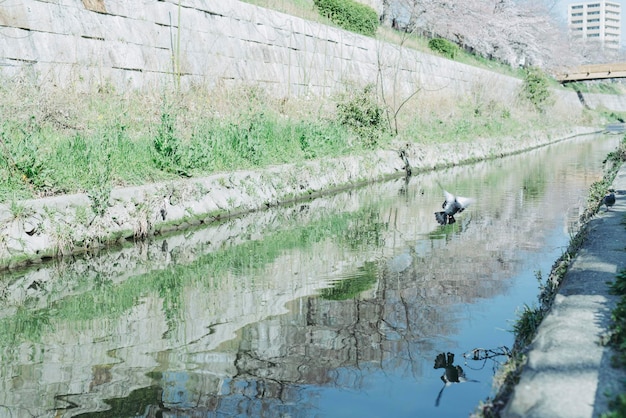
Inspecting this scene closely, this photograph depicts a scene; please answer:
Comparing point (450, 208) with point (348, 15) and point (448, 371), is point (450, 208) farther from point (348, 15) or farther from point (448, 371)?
point (348, 15)

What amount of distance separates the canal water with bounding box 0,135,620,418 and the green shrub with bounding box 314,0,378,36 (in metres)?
15.1

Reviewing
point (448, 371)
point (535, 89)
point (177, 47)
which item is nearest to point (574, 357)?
point (448, 371)

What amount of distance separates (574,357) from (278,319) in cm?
280

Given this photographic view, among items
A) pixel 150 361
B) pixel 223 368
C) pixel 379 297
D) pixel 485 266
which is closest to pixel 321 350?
pixel 223 368

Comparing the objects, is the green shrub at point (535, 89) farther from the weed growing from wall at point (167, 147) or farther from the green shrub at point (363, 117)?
the weed growing from wall at point (167, 147)

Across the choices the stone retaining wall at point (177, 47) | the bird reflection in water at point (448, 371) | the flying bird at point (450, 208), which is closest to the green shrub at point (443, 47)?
the stone retaining wall at point (177, 47)

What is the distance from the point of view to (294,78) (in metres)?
17.8

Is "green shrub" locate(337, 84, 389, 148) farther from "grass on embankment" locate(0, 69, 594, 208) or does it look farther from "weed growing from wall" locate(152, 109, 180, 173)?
"weed growing from wall" locate(152, 109, 180, 173)

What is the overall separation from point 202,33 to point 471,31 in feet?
100

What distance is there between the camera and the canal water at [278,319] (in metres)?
4.07

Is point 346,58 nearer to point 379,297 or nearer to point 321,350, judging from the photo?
point 379,297

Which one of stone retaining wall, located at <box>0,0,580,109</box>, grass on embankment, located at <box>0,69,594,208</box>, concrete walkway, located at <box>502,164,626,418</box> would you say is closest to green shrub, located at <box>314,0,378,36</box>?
stone retaining wall, located at <box>0,0,580,109</box>

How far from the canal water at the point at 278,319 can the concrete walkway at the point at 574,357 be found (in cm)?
67

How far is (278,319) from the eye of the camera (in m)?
5.56
